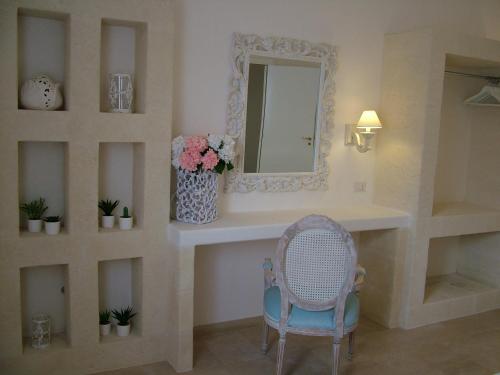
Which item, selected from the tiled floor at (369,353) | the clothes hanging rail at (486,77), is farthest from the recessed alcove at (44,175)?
the clothes hanging rail at (486,77)

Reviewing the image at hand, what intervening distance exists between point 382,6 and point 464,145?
1.45m

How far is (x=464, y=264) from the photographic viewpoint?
469 centimetres

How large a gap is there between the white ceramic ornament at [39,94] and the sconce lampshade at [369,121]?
1984mm

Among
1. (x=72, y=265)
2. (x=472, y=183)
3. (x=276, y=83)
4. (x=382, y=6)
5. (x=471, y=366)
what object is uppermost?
(x=382, y=6)

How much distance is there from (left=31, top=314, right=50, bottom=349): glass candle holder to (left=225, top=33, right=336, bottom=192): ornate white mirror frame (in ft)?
4.30

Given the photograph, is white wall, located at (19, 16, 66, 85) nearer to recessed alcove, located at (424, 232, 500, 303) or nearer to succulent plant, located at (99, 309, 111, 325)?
succulent plant, located at (99, 309, 111, 325)

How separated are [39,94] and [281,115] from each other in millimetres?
1509

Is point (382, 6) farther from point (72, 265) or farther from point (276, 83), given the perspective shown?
point (72, 265)

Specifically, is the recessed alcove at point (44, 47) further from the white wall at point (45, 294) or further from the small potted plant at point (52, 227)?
the white wall at point (45, 294)

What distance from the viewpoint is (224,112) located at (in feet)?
11.1

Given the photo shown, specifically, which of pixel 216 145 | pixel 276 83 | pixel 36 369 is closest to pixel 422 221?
pixel 276 83

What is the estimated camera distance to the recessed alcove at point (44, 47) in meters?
2.79

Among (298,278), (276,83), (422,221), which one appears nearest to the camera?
(298,278)

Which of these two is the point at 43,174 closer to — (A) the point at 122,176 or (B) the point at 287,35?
(A) the point at 122,176
